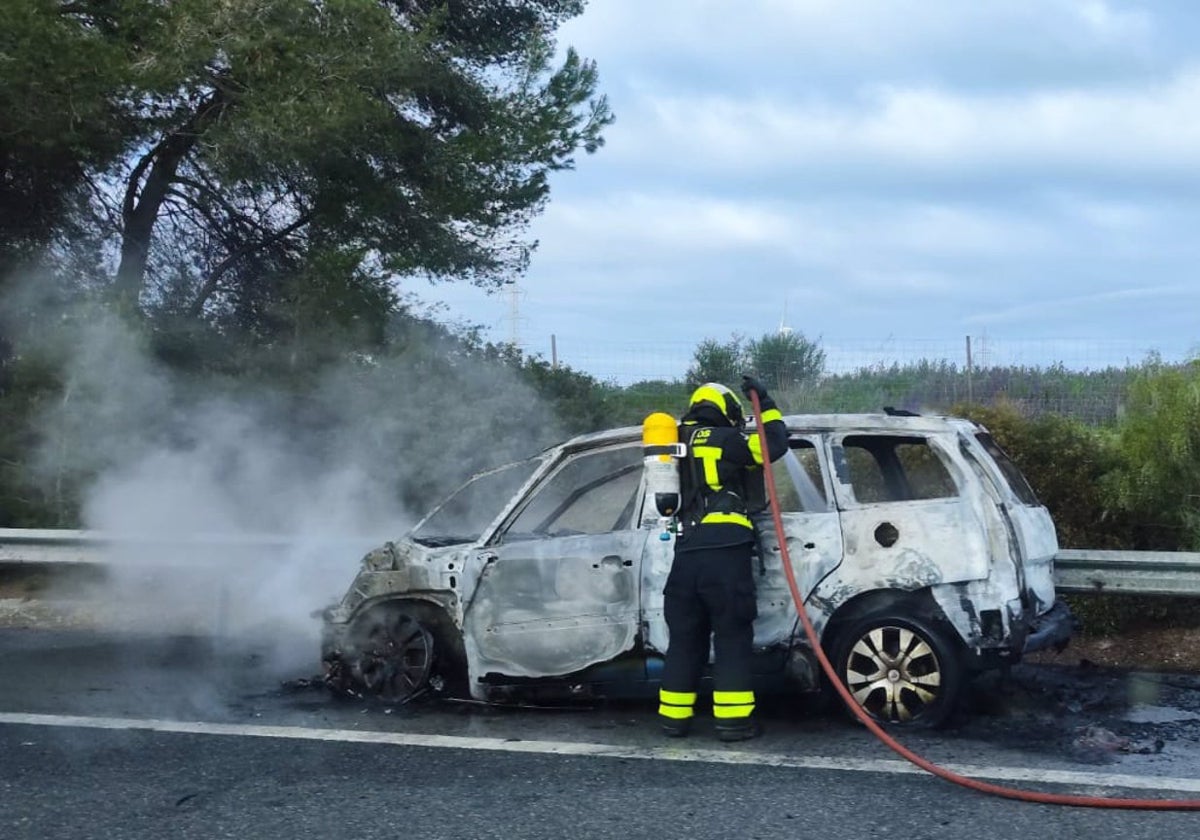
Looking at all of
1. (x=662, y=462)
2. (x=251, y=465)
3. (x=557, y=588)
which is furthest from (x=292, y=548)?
(x=662, y=462)

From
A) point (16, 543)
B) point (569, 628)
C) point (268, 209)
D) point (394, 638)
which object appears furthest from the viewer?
point (268, 209)

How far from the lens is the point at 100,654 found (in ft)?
27.4

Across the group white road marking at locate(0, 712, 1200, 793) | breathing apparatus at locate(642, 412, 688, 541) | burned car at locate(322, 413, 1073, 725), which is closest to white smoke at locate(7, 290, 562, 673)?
burned car at locate(322, 413, 1073, 725)

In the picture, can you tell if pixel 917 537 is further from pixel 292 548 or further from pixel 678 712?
pixel 292 548

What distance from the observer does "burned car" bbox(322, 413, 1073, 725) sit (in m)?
5.78

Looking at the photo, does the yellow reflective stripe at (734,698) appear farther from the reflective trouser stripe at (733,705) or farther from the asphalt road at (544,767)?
the asphalt road at (544,767)

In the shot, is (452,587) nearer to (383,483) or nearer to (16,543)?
(383,483)

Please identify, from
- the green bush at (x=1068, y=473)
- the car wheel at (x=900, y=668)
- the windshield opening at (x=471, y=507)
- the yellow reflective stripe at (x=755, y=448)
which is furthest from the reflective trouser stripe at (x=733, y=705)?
the green bush at (x=1068, y=473)

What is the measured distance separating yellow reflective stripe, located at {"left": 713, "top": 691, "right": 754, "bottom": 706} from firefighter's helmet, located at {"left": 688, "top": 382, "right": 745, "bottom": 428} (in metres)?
1.30

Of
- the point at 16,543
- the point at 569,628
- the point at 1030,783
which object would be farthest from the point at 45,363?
the point at 1030,783

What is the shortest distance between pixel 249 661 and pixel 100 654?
116 cm

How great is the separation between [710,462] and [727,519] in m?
0.29

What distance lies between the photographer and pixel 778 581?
19.7 ft

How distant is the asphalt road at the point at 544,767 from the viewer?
452 centimetres
